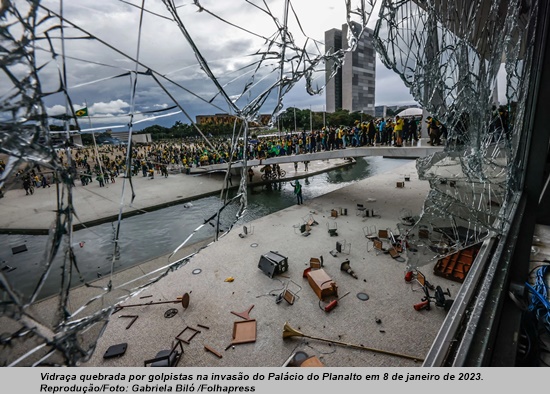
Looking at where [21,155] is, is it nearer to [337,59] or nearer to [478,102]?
[337,59]

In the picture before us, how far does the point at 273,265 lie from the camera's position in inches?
220

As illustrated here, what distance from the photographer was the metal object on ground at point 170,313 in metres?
4.69

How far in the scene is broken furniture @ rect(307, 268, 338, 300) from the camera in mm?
4754

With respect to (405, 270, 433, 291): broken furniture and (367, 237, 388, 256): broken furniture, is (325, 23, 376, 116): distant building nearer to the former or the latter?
(367, 237, 388, 256): broken furniture

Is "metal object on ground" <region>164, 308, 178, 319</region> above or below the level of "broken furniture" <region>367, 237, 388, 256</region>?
below

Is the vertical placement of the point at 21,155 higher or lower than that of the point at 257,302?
higher

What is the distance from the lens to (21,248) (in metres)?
5.79

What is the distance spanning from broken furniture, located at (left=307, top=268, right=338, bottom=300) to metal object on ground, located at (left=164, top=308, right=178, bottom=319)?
278 centimetres

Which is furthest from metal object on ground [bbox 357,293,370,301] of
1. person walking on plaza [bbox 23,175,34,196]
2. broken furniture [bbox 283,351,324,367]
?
person walking on plaza [bbox 23,175,34,196]

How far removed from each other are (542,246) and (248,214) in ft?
29.9

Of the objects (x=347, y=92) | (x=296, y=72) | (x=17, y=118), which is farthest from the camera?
(x=347, y=92)
